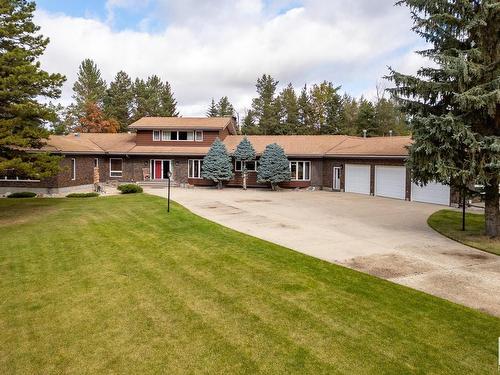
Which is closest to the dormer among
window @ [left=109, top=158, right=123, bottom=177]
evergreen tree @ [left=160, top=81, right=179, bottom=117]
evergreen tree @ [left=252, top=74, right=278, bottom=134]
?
window @ [left=109, top=158, right=123, bottom=177]

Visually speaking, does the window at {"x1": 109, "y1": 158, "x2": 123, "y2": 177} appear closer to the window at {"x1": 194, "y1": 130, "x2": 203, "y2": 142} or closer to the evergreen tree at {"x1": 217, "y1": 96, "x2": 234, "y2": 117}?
the window at {"x1": 194, "y1": 130, "x2": 203, "y2": 142}

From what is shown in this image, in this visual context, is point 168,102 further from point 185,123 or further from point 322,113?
point 185,123

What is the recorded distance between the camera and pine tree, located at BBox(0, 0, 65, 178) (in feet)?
44.7

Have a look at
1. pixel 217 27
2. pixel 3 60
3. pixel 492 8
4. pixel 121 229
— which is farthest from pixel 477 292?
pixel 217 27

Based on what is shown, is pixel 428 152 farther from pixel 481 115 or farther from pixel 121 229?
pixel 121 229

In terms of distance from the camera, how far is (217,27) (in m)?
21.0

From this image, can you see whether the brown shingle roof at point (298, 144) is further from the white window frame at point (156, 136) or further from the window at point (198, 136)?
the white window frame at point (156, 136)

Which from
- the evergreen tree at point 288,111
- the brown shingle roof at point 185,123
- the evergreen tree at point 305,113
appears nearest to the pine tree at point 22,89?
the brown shingle roof at point 185,123

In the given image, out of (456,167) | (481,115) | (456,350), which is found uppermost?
(481,115)

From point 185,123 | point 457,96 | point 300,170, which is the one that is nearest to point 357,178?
point 300,170

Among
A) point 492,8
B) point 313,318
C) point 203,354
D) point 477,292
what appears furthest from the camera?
point 492,8

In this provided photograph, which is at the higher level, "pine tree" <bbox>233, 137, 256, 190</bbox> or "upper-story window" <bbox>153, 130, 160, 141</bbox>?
"upper-story window" <bbox>153, 130, 160, 141</bbox>

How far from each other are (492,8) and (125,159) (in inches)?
1095

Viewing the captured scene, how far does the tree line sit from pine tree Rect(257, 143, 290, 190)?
83.6 feet
